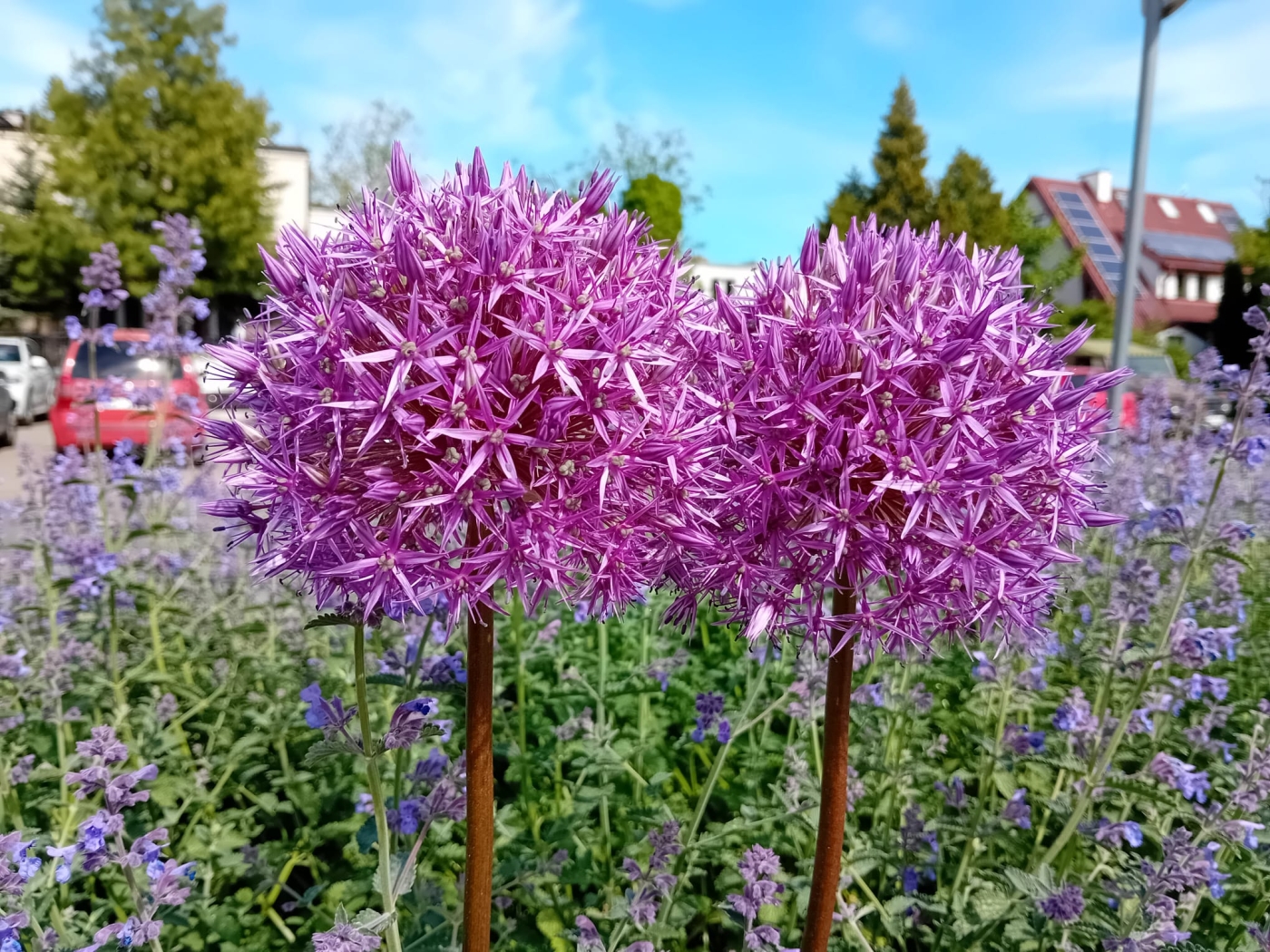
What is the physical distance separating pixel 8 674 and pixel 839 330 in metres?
4.22

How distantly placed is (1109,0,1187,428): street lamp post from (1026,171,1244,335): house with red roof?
167ft

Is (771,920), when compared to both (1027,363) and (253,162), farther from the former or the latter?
(253,162)

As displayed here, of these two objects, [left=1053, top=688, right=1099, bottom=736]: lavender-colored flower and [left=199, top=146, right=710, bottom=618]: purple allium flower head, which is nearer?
[left=199, top=146, right=710, bottom=618]: purple allium flower head

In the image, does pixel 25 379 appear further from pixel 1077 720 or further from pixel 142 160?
pixel 1077 720

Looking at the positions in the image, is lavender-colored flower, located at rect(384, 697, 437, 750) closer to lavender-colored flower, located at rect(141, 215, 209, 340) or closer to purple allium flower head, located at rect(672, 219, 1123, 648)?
purple allium flower head, located at rect(672, 219, 1123, 648)

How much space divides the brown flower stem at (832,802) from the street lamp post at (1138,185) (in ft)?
23.1

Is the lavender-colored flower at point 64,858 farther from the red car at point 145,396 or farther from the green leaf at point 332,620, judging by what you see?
the green leaf at point 332,620

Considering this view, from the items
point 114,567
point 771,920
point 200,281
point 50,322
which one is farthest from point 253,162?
point 771,920

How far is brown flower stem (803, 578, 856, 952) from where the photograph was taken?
1.70 m

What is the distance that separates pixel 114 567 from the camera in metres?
4.19

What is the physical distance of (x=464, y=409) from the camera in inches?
61.5

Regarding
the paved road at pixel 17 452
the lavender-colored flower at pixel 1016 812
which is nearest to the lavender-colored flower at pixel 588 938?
the lavender-colored flower at pixel 1016 812

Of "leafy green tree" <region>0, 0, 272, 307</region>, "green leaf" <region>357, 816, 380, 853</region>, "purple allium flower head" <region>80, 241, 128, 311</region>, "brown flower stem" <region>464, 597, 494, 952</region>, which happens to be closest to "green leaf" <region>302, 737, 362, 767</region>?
"brown flower stem" <region>464, 597, 494, 952</region>

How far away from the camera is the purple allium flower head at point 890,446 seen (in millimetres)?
1650
